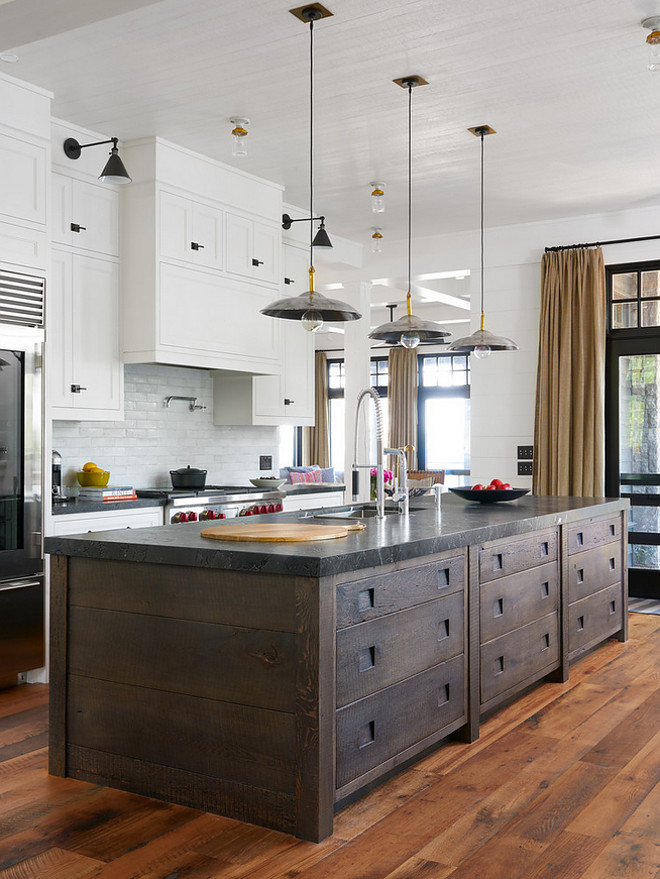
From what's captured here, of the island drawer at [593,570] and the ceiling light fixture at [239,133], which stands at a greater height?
the ceiling light fixture at [239,133]

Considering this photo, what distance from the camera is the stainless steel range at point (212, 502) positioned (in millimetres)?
5020

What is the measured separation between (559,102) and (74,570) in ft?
10.9

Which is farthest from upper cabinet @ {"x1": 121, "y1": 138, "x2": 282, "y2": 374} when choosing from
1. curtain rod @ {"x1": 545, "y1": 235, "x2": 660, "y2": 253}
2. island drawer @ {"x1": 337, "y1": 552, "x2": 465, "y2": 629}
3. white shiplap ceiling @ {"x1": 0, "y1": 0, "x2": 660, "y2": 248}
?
island drawer @ {"x1": 337, "y1": 552, "x2": 465, "y2": 629}

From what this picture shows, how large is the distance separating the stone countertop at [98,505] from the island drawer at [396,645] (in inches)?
83.8

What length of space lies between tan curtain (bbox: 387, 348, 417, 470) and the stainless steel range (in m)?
7.55

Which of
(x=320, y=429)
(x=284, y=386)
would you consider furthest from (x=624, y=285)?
(x=320, y=429)

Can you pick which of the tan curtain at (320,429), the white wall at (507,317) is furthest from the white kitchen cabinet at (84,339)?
the tan curtain at (320,429)

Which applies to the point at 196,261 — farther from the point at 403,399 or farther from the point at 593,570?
the point at 403,399

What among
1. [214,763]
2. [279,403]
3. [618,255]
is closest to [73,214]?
[279,403]

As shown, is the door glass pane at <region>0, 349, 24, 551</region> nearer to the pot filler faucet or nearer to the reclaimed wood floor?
the reclaimed wood floor

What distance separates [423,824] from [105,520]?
2577 millimetres

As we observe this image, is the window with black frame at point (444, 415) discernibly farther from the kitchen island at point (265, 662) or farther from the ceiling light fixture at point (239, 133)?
the kitchen island at point (265, 662)

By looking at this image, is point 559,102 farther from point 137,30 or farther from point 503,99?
point 137,30

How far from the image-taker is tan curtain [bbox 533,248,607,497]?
6.51 m
